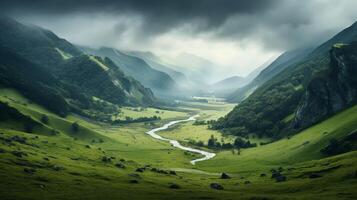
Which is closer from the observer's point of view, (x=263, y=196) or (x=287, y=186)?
(x=263, y=196)

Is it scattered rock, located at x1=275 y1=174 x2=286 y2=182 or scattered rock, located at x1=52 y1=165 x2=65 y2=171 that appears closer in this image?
scattered rock, located at x1=275 y1=174 x2=286 y2=182

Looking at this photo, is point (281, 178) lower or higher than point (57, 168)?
lower

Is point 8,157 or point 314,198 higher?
point 8,157

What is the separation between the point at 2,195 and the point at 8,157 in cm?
6496

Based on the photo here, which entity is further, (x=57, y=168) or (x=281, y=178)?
(x=57, y=168)

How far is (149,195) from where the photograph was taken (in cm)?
15100

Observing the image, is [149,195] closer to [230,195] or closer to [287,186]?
[230,195]

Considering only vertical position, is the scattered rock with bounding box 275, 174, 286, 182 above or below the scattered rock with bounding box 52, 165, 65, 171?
below

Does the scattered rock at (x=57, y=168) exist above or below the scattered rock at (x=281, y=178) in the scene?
above

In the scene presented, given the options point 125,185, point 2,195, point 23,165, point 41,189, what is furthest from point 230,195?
point 23,165

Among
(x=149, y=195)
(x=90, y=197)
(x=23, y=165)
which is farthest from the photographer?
(x=23, y=165)

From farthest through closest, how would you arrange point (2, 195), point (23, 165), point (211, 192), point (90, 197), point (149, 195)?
point (23, 165), point (211, 192), point (149, 195), point (90, 197), point (2, 195)

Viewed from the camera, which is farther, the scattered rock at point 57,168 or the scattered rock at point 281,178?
the scattered rock at point 57,168

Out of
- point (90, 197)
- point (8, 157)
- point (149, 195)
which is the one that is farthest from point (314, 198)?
point (8, 157)
